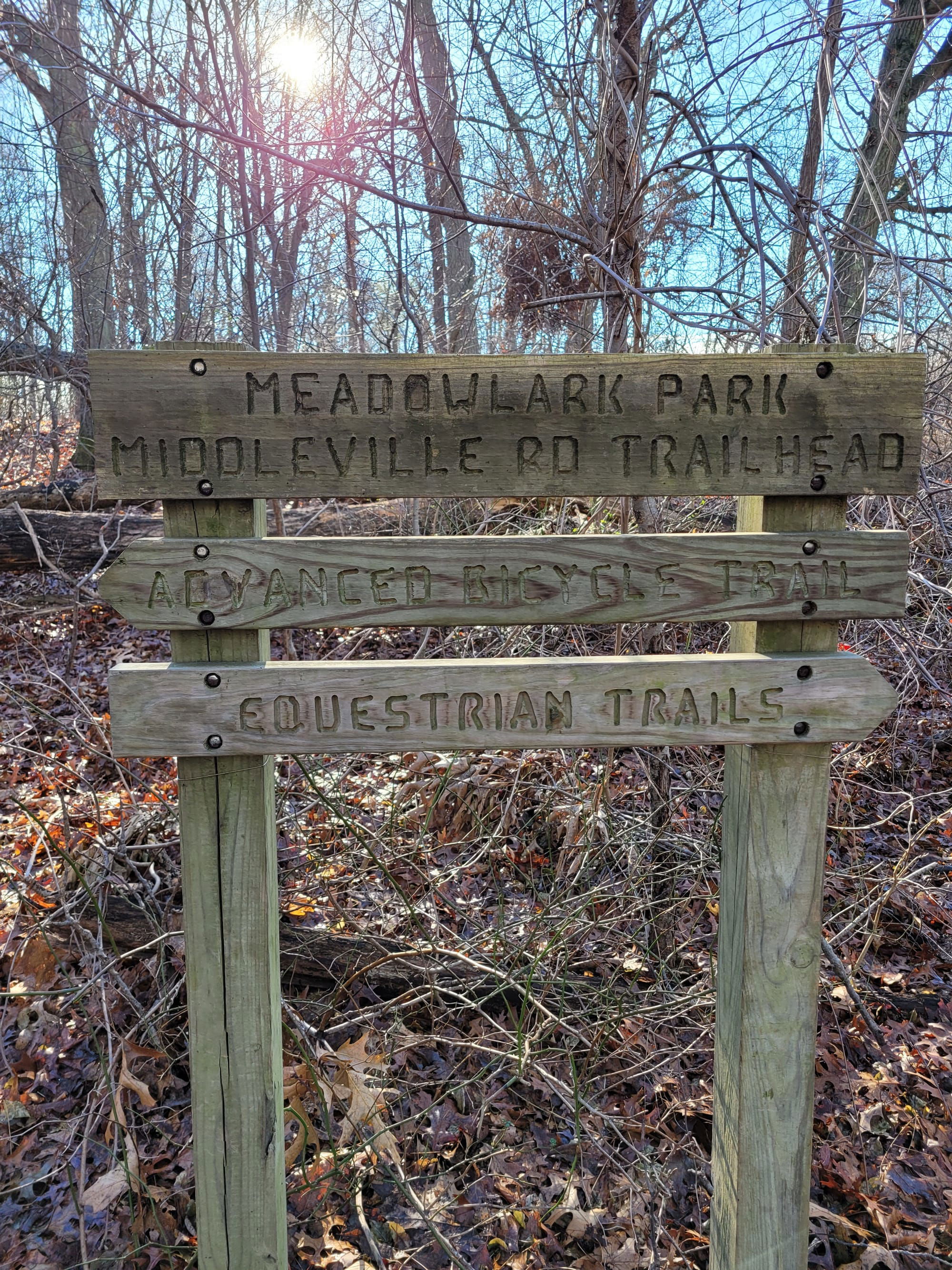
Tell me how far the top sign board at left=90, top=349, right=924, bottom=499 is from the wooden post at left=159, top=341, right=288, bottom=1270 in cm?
22

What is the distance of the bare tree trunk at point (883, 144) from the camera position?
2.88 m

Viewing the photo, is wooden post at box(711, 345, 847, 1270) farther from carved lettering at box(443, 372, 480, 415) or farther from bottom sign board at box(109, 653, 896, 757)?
carved lettering at box(443, 372, 480, 415)

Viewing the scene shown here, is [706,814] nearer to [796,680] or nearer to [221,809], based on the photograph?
[796,680]

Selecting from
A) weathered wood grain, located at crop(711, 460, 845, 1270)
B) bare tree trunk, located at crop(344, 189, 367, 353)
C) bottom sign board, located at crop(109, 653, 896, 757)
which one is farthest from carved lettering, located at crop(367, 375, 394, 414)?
bare tree trunk, located at crop(344, 189, 367, 353)

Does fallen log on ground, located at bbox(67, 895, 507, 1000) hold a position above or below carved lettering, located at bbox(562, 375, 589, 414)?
below

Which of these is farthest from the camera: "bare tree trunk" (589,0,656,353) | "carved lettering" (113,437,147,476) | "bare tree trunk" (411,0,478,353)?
"bare tree trunk" (411,0,478,353)

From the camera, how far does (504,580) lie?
72.2 inches

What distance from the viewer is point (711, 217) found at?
364 centimetres

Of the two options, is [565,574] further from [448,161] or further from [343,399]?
[448,161]

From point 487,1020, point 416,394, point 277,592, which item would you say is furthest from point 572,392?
point 487,1020

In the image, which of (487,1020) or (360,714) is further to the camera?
(487,1020)

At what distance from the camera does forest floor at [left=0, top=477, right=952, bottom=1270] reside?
2.57 meters

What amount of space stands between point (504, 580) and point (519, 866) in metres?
2.44

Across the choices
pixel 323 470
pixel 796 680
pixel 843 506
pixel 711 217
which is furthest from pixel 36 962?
pixel 711 217
